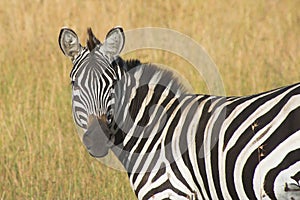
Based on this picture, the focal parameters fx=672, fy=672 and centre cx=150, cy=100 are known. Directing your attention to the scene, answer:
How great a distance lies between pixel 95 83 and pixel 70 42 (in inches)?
15.9

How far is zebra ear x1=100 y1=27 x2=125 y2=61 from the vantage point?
4.35 meters

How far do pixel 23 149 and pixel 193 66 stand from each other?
2493mm

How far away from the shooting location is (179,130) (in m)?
4.21

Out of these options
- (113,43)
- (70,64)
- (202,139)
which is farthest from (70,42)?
(70,64)

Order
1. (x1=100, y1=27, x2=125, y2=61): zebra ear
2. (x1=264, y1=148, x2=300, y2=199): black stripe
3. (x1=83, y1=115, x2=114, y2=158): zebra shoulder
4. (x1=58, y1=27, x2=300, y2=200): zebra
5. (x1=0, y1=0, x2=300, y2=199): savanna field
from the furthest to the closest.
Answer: (x1=0, y1=0, x2=300, y2=199): savanna field
(x1=100, y1=27, x2=125, y2=61): zebra ear
(x1=83, y1=115, x2=114, y2=158): zebra shoulder
(x1=58, y1=27, x2=300, y2=200): zebra
(x1=264, y1=148, x2=300, y2=199): black stripe

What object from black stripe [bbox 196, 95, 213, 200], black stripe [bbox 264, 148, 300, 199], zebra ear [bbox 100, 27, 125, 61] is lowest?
black stripe [bbox 264, 148, 300, 199]

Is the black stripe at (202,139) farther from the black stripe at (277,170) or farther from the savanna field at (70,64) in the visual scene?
the savanna field at (70,64)

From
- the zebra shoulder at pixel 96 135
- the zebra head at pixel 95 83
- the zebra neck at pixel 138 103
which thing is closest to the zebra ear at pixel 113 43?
the zebra head at pixel 95 83

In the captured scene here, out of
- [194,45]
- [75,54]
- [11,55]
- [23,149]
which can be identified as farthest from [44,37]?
[75,54]

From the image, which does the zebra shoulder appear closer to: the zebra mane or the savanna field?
the zebra mane

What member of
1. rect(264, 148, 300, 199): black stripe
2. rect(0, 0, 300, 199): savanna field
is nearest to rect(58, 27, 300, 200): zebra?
rect(264, 148, 300, 199): black stripe

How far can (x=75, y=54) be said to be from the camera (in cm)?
447

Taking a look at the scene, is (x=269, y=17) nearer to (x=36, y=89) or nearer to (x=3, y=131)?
(x=36, y=89)

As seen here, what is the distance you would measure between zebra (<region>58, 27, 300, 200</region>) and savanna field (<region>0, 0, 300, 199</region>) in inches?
54.8
